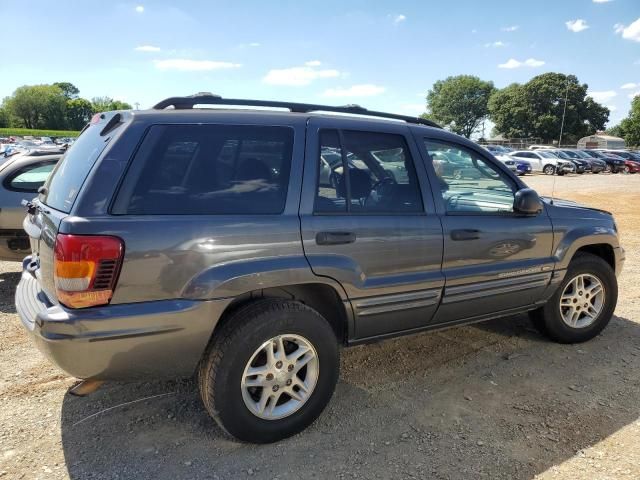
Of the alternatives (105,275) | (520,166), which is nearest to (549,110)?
(520,166)

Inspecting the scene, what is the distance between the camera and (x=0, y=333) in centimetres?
444

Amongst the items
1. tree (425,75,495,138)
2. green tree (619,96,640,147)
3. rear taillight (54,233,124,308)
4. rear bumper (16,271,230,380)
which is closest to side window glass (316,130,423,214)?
rear bumper (16,271,230,380)

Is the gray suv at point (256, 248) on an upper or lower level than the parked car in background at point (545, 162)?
lower

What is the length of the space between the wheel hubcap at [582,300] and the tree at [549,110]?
87.8m

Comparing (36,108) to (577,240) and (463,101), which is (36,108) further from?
(577,240)

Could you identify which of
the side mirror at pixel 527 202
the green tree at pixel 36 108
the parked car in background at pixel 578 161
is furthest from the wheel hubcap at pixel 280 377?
the green tree at pixel 36 108

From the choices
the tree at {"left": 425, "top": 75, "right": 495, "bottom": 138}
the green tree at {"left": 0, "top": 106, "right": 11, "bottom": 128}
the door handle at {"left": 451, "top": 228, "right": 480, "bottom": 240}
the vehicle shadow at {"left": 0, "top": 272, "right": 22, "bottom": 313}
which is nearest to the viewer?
the door handle at {"left": 451, "top": 228, "right": 480, "bottom": 240}

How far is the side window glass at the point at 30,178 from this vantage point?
6070 mm

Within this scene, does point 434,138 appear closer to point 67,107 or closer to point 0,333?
point 0,333

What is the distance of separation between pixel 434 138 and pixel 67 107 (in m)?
138

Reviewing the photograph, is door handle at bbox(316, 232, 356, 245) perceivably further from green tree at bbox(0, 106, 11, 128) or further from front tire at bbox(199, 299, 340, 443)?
green tree at bbox(0, 106, 11, 128)

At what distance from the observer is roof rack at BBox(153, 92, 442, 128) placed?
9.39 feet

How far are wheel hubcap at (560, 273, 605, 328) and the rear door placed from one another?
62.3 inches

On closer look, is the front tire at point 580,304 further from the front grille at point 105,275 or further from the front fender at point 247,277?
the front grille at point 105,275
